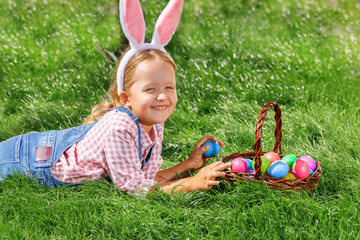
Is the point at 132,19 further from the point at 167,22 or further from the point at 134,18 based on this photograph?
the point at 167,22

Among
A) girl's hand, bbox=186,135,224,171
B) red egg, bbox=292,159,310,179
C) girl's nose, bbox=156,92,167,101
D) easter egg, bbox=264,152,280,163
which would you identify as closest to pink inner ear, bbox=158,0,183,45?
girl's nose, bbox=156,92,167,101

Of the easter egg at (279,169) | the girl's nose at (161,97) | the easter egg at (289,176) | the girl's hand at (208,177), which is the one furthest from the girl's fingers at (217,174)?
the girl's nose at (161,97)

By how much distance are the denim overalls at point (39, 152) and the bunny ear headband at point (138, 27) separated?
0.30m

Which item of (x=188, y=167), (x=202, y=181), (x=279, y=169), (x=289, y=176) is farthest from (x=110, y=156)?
(x=289, y=176)

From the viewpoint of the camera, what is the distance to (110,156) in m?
2.77

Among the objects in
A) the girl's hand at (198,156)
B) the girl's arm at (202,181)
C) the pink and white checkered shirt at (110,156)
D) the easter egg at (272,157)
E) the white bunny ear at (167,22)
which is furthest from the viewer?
→ the girl's hand at (198,156)

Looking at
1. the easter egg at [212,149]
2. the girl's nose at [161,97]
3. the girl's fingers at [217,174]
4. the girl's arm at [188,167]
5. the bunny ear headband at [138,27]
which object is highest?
the bunny ear headband at [138,27]

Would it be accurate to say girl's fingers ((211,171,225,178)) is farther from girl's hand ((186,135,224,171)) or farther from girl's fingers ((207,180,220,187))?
girl's hand ((186,135,224,171))

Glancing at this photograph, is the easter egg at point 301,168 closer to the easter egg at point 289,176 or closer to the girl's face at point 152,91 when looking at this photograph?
the easter egg at point 289,176

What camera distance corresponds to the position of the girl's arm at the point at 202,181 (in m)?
2.88

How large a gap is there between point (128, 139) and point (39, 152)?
0.62 metres

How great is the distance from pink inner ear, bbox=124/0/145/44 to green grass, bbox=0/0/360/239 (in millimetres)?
621

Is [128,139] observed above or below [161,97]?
below

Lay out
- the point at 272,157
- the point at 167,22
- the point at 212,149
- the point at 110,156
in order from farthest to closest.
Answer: the point at 212,149 < the point at 272,157 < the point at 167,22 < the point at 110,156
